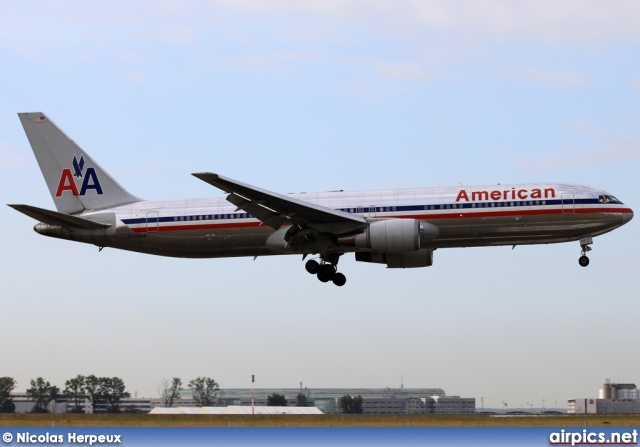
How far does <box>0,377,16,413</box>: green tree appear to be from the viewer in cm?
6300

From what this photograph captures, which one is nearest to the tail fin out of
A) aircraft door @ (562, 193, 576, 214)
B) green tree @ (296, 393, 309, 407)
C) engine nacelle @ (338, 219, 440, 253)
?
engine nacelle @ (338, 219, 440, 253)

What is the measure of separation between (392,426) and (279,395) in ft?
155

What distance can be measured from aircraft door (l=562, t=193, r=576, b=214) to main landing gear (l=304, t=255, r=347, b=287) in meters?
12.0

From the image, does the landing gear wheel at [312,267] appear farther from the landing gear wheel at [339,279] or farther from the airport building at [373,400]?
the airport building at [373,400]

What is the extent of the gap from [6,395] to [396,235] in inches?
1172

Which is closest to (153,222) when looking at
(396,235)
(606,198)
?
(396,235)

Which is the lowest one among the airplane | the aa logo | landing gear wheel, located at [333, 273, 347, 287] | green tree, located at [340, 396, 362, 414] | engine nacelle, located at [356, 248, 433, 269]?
green tree, located at [340, 396, 362, 414]

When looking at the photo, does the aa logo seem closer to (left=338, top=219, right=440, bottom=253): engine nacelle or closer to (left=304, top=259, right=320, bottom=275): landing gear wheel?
(left=304, top=259, right=320, bottom=275): landing gear wheel

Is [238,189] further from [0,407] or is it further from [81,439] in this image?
[0,407]

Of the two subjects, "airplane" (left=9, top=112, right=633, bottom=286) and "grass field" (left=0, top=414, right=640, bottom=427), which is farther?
"airplane" (left=9, top=112, right=633, bottom=286)

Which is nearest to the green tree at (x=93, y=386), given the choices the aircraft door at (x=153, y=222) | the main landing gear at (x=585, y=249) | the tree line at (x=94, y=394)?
the tree line at (x=94, y=394)

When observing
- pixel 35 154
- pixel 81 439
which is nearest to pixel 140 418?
pixel 81 439

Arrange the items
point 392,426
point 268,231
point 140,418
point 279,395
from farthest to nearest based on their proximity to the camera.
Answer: point 279,395, point 268,231, point 140,418, point 392,426

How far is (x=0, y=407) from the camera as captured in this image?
63094 millimetres
